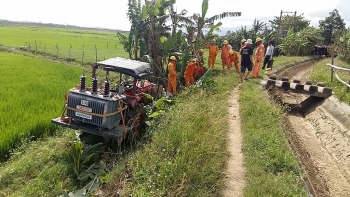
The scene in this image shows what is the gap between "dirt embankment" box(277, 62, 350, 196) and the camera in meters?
5.84

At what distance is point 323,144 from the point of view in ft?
25.6

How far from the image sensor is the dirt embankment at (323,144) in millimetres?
5844

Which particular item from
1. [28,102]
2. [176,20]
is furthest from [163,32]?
[28,102]

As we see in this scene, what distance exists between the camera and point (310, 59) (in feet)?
67.4

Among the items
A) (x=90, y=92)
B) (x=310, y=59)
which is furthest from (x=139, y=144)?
(x=310, y=59)

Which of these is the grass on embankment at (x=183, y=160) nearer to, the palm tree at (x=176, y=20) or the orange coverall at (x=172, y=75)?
the orange coverall at (x=172, y=75)

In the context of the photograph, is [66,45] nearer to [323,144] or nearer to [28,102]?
[28,102]

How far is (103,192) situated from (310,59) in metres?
19.2

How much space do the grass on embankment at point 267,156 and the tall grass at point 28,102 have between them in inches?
192

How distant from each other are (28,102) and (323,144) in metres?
8.00

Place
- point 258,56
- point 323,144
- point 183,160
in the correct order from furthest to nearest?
point 258,56, point 323,144, point 183,160

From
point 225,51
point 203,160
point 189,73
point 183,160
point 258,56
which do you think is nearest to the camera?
point 183,160

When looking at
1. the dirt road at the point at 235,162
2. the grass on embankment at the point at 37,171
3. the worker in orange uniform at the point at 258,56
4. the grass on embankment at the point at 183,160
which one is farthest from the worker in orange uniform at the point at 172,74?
the grass on embankment at the point at 37,171

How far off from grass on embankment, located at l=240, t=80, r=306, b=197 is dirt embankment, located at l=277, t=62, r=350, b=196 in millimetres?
477
